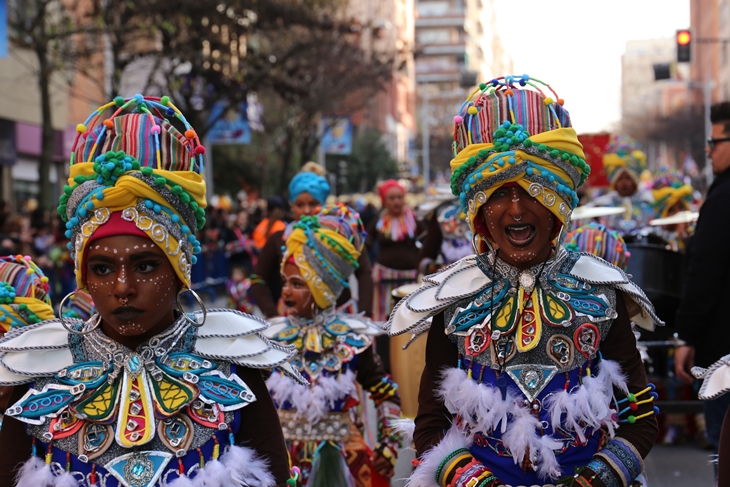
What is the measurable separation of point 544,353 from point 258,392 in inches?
38.4

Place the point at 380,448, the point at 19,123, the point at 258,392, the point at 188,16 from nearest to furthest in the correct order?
the point at 258,392, the point at 380,448, the point at 188,16, the point at 19,123

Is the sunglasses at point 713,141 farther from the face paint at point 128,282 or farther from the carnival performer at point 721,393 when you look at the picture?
the face paint at point 128,282

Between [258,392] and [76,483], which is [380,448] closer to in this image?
[258,392]

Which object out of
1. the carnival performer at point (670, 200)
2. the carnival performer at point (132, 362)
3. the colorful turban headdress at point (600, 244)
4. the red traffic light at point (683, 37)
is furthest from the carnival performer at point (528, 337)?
the red traffic light at point (683, 37)

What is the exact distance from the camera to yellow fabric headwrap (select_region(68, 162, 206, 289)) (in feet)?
9.05

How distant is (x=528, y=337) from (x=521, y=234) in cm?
35

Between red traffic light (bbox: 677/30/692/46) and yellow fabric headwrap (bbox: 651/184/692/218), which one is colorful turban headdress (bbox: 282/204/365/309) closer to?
yellow fabric headwrap (bbox: 651/184/692/218)

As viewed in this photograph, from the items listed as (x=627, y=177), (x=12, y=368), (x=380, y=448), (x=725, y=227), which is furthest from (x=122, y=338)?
(x=627, y=177)

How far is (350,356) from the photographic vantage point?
496cm

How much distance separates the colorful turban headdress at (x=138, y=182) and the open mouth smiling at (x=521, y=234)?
1.04 meters

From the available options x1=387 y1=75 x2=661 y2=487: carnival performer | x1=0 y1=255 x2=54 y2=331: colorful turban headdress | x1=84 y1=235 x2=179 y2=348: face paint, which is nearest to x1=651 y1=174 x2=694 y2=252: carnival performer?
x1=387 y1=75 x2=661 y2=487: carnival performer

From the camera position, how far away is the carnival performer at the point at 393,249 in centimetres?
1069

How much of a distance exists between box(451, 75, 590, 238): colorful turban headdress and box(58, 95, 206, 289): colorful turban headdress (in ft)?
3.01

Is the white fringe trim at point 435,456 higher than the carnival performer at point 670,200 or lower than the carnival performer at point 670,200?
lower
